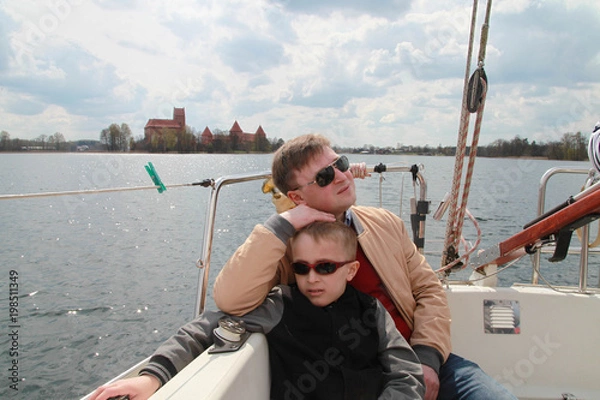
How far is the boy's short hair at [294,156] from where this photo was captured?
1.78 meters

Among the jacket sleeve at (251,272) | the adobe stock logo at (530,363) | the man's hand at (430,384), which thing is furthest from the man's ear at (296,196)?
the adobe stock logo at (530,363)

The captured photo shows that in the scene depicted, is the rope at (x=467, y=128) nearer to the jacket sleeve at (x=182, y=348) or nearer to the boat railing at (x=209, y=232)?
the boat railing at (x=209, y=232)

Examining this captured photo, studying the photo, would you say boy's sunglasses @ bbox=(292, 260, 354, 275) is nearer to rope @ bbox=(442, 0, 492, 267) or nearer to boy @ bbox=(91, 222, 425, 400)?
boy @ bbox=(91, 222, 425, 400)

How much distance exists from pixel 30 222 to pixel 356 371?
14.8m

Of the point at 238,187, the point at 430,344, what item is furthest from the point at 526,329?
the point at 238,187

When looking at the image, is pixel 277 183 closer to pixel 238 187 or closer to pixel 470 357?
pixel 470 357

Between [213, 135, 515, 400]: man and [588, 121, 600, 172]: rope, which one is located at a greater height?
[588, 121, 600, 172]: rope

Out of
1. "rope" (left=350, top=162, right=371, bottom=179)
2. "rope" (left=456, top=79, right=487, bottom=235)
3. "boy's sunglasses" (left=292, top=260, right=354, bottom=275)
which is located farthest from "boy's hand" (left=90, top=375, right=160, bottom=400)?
"rope" (left=456, top=79, right=487, bottom=235)

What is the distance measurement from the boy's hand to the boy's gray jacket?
0.09m

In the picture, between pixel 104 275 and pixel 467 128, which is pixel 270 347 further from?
pixel 104 275

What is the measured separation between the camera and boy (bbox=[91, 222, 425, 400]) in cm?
142

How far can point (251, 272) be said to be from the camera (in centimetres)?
147

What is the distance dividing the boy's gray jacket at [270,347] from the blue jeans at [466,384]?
0.27 meters

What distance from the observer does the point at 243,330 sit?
141 centimetres
